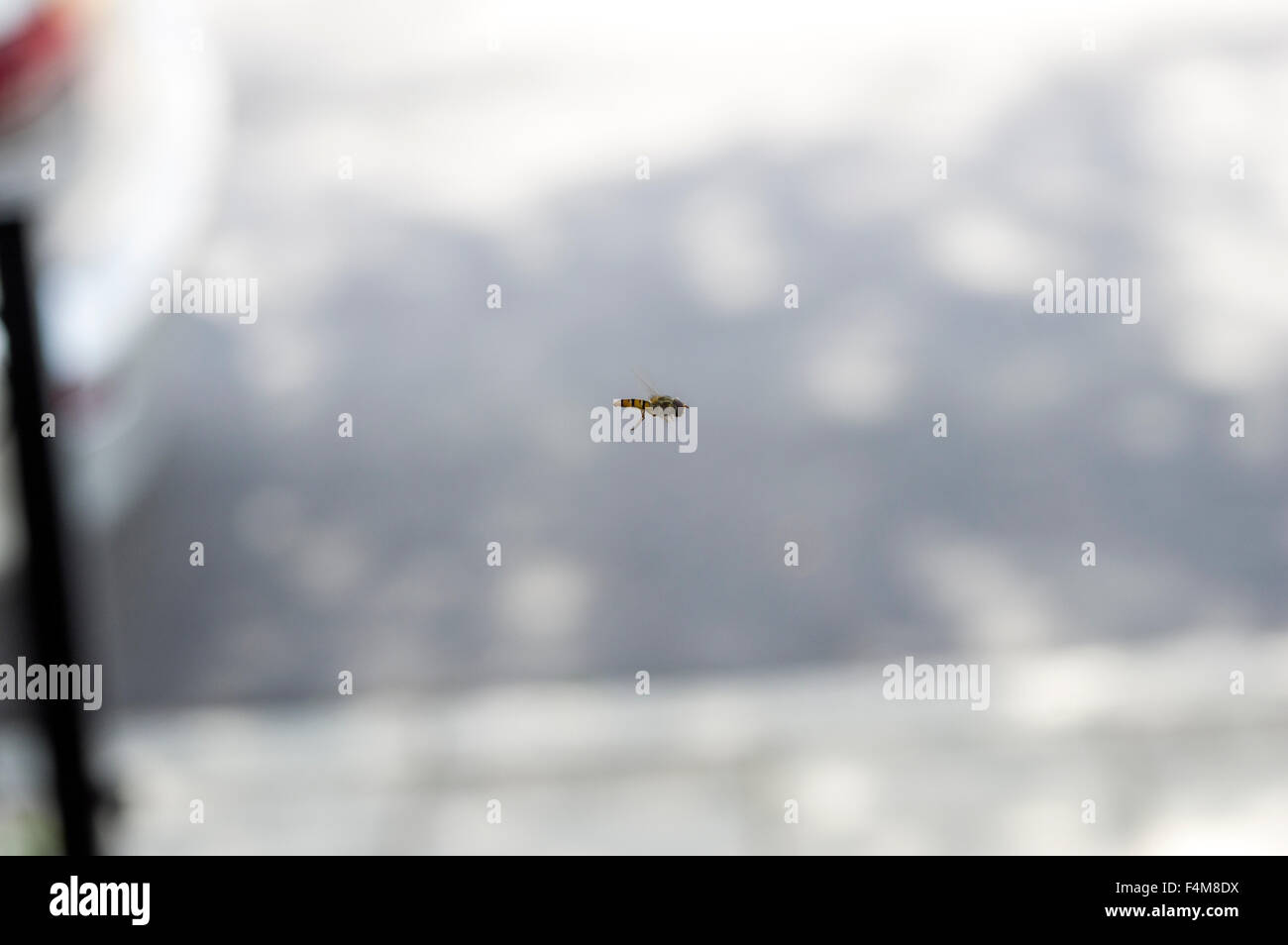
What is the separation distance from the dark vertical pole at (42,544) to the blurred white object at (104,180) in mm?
1014

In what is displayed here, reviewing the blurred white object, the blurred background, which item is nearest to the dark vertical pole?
the blurred background

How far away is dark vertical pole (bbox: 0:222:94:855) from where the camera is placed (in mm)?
1302

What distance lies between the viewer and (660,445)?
4.35 meters

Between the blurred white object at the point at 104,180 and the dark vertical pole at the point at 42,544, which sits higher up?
the blurred white object at the point at 104,180

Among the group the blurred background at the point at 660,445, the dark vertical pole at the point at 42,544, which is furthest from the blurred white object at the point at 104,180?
the dark vertical pole at the point at 42,544

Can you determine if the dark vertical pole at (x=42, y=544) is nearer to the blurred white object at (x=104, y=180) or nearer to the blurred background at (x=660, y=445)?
the blurred background at (x=660, y=445)

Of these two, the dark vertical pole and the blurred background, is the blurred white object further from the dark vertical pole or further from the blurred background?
the dark vertical pole

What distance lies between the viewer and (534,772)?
115 inches

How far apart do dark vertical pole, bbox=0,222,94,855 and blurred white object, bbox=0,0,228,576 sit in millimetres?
1014

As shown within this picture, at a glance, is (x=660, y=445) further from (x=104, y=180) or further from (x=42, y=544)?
(x=42, y=544)

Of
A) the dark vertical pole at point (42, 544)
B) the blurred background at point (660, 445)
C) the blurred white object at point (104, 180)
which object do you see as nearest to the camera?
the dark vertical pole at point (42, 544)

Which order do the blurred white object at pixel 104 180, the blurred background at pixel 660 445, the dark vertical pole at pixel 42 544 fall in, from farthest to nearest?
the blurred background at pixel 660 445
the blurred white object at pixel 104 180
the dark vertical pole at pixel 42 544

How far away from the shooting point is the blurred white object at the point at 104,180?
2.39 metres

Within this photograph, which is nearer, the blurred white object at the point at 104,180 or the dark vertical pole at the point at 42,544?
the dark vertical pole at the point at 42,544
